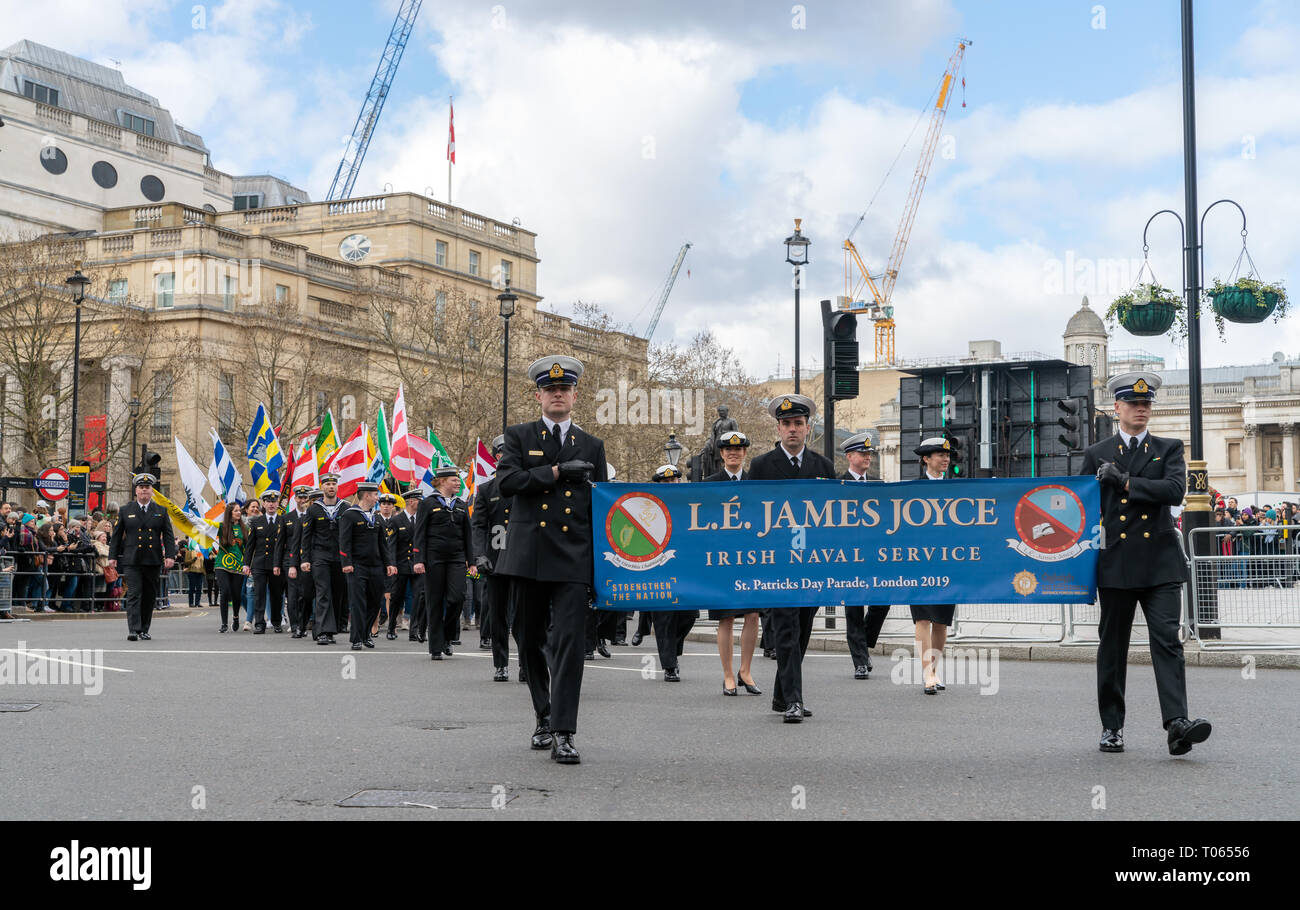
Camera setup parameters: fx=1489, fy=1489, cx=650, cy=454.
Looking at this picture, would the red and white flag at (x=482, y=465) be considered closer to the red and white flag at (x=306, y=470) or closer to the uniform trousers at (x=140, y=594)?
the uniform trousers at (x=140, y=594)

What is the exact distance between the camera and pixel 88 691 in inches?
480

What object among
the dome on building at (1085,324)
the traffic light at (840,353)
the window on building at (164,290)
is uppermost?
the dome on building at (1085,324)

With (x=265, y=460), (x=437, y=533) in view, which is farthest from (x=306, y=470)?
(x=437, y=533)

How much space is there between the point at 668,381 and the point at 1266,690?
4336 cm

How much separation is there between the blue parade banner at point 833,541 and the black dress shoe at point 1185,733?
4.06ft

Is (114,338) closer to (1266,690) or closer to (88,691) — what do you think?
(88,691)

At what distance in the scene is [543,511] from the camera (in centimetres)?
870

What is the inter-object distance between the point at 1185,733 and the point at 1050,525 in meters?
1.68

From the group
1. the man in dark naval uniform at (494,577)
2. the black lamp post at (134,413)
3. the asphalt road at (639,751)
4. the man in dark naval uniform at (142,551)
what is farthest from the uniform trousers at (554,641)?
the black lamp post at (134,413)

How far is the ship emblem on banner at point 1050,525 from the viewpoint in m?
9.38

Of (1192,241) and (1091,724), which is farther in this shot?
(1192,241)

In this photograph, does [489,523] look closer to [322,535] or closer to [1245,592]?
[322,535]
